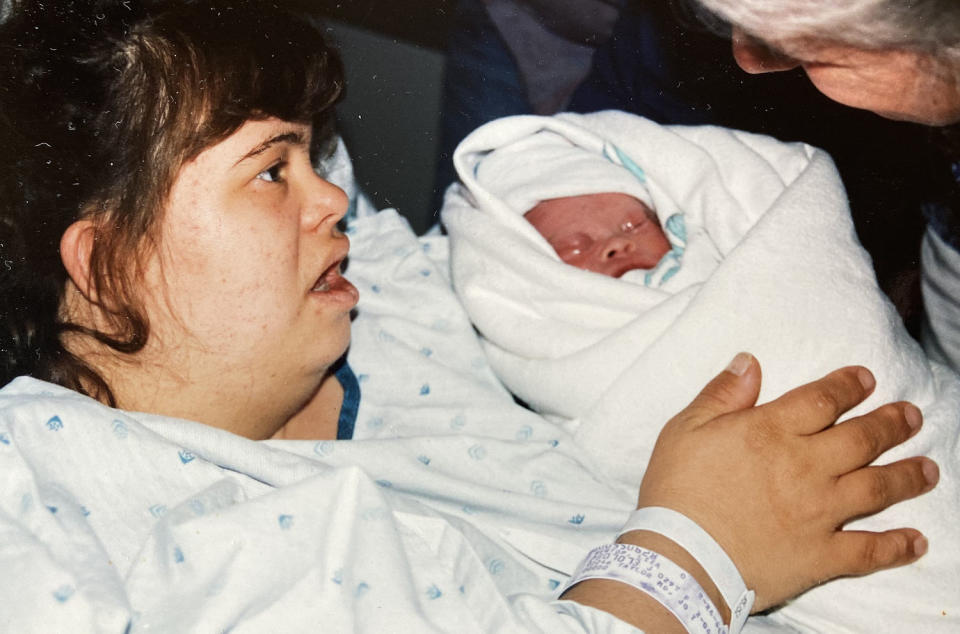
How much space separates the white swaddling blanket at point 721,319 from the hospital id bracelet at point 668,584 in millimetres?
153

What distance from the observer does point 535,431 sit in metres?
0.93

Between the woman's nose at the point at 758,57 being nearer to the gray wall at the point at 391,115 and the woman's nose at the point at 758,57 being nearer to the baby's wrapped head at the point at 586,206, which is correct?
the baby's wrapped head at the point at 586,206

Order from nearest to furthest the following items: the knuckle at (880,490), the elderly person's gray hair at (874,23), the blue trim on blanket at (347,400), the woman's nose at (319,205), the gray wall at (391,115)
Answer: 1. the elderly person's gray hair at (874,23)
2. the knuckle at (880,490)
3. the woman's nose at (319,205)
4. the blue trim on blanket at (347,400)
5. the gray wall at (391,115)

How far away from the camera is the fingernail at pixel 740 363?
0.79 meters

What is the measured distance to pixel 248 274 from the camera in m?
0.79

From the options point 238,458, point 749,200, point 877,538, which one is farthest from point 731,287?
point 238,458

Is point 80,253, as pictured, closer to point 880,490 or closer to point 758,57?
point 758,57

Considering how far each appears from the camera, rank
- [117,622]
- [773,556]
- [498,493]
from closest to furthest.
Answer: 1. [117,622]
2. [773,556]
3. [498,493]

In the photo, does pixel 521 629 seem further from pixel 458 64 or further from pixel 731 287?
pixel 458 64

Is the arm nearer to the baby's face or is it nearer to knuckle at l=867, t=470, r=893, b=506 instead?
knuckle at l=867, t=470, r=893, b=506

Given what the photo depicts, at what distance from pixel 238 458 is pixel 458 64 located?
610mm

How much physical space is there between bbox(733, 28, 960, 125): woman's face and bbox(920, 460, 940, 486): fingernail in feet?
1.03

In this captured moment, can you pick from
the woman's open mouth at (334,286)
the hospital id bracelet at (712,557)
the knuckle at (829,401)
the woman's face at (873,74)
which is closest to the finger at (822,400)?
the knuckle at (829,401)

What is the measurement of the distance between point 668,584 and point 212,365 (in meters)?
0.47
